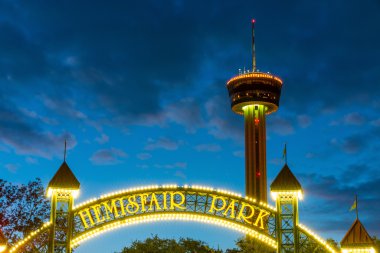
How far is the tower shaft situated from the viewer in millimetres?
109062

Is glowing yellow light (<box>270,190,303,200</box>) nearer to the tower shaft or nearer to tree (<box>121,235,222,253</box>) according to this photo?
tree (<box>121,235,222,253</box>)

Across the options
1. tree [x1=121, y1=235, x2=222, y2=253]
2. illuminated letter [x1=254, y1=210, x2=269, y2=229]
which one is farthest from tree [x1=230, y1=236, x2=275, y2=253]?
illuminated letter [x1=254, y1=210, x2=269, y2=229]

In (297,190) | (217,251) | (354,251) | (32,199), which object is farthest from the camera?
(217,251)

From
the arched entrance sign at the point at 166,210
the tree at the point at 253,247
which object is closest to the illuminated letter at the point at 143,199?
the arched entrance sign at the point at 166,210

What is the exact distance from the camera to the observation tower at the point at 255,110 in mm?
109375

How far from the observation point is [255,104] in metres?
112

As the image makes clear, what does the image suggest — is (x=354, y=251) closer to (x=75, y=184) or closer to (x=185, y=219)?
(x=185, y=219)

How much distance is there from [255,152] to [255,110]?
804 cm

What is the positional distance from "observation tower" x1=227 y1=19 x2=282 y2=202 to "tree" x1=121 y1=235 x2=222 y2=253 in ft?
141

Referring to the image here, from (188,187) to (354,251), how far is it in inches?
316

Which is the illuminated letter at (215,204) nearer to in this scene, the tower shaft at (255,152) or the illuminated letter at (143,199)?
the illuminated letter at (143,199)

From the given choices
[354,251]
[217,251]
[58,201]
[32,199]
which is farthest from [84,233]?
[217,251]

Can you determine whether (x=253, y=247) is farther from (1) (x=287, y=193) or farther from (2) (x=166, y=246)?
(1) (x=287, y=193)

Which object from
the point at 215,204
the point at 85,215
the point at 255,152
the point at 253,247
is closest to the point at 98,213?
the point at 85,215
